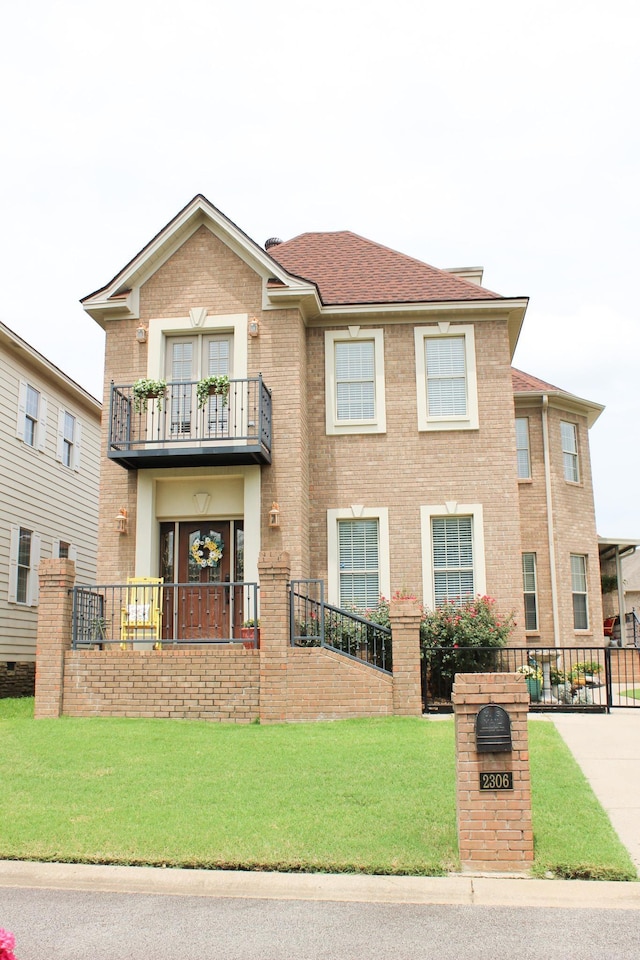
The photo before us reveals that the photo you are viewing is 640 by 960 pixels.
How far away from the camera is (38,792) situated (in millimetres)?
8359

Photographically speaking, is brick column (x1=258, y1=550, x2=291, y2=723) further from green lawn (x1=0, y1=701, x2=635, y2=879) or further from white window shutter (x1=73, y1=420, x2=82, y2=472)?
white window shutter (x1=73, y1=420, x2=82, y2=472)

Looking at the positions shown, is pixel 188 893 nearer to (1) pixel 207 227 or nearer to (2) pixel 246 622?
(2) pixel 246 622

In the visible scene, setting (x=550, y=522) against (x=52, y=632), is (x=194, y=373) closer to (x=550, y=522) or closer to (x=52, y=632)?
(x=52, y=632)

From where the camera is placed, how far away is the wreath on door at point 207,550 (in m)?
16.7

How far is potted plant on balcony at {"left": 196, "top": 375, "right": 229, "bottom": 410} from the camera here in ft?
51.8

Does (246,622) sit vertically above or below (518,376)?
below

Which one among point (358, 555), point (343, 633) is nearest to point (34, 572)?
point (358, 555)

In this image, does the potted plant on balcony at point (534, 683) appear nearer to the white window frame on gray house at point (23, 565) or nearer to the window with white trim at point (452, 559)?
the window with white trim at point (452, 559)

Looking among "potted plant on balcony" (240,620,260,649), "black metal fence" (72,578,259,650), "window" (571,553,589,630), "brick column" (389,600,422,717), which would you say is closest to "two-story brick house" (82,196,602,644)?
"black metal fence" (72,578,259,650)

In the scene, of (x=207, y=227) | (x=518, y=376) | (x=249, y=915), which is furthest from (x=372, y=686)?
(x=518, y=376)

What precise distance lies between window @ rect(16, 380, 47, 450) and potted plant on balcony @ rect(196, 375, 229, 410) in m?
6.92

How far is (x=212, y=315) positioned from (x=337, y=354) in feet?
8.19

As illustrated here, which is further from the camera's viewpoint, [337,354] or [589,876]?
[337,354]

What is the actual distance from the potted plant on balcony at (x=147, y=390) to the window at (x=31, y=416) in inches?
230
